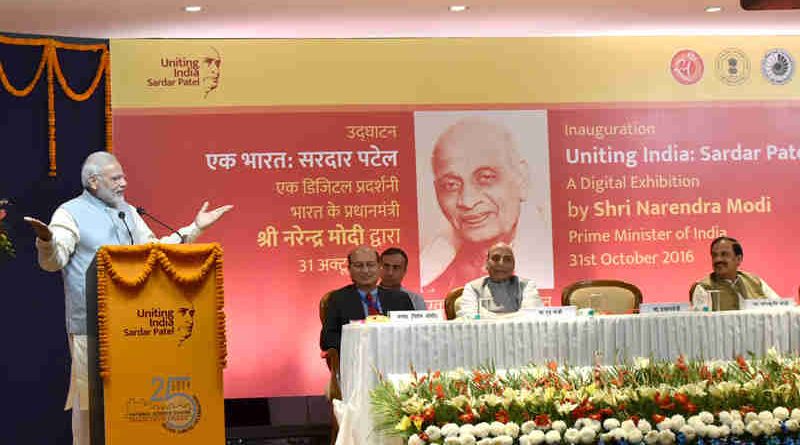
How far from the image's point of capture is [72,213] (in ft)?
19.5

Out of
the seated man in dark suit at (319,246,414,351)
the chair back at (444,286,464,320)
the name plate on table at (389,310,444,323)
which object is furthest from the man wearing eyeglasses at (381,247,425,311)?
the name plate on table at (389,310,444,323)

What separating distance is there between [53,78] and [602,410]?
4.62 metres

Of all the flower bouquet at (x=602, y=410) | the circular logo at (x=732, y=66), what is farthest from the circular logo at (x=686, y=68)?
the flower bouquet at (x=602, y=410)

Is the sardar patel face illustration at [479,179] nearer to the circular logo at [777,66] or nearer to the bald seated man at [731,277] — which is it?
the bald seated man at [731,277]

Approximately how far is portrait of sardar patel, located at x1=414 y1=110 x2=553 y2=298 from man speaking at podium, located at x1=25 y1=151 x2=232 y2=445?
263cm

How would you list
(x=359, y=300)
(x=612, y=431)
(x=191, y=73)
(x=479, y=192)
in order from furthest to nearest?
(x=479, y=192)
(x=191, y=73)
(x=359, y=300)
(x=612, y=431)

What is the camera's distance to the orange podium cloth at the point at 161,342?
5.36 m

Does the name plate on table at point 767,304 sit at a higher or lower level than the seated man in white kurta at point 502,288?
lower

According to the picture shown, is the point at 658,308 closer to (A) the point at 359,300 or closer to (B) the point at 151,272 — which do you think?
(A) the point at 359,300

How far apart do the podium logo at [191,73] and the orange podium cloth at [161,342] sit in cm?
304

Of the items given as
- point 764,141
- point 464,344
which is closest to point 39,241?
point 464,344

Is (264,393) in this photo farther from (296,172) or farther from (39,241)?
(39,241)

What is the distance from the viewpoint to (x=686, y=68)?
8773 millimetres

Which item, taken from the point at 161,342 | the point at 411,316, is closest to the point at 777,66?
the point at 411,316
